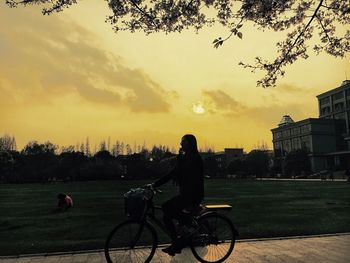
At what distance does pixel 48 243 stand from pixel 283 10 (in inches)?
296

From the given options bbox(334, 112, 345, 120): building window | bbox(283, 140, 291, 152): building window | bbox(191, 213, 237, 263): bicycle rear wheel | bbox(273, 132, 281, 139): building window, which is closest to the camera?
bbox(191, 213, 237, 263): bicycle rear wheel

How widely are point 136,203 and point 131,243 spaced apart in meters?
0.67

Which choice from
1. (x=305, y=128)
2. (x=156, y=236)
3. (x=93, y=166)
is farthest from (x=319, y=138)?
(x=156, y=236)

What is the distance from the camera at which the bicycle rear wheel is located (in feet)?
21.2

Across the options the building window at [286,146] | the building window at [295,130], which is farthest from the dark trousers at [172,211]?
the building window at [286,146]

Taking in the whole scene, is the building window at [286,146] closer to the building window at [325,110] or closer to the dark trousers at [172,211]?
the building window at [325,110]

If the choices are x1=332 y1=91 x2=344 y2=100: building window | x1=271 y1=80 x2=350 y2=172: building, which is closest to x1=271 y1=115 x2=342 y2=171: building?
x1=271 y1=80 x2=350 y2=172: building

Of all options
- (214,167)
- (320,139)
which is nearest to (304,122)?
(320,139)

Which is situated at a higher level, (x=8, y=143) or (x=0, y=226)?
(x=8, y=143)

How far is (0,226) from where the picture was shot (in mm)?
12125

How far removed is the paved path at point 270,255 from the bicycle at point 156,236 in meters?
0.34

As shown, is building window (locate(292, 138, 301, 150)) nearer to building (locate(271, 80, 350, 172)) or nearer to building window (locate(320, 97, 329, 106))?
building (locate(271, 80, 350, 172))

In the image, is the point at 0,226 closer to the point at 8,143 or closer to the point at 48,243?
the point at 48,243

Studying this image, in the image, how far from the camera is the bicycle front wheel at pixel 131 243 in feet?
19.8
